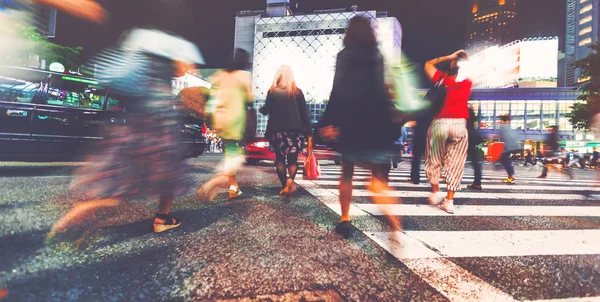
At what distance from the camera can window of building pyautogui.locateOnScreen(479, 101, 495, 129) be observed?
222ft

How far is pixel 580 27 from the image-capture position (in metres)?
107

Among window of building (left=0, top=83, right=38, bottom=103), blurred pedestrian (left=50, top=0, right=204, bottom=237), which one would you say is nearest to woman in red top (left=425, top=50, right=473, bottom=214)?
blurred pedestrian (left=50, top=0, right=204, bottom=237)

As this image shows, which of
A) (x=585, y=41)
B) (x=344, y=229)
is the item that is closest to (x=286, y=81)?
(x=344, y=229)

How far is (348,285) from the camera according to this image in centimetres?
167

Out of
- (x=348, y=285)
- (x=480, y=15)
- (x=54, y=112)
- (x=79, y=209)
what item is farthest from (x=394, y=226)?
(x=480, y=15)

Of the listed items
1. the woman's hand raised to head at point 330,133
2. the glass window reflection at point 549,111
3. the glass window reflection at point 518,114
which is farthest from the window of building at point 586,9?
the woman's hand raised to head at point 330,133

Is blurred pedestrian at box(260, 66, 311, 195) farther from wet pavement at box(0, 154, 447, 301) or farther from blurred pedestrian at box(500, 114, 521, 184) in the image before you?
blurred pedestrian at box(500, 114, 521, 184)

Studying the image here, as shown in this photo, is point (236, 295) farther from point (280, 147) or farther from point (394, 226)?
point (280, 147)

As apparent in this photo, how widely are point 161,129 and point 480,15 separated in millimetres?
228359

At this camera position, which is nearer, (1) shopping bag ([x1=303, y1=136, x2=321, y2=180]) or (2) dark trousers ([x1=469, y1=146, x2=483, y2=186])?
(1) shopping bag ([x1=303, y1=136, x2=321, y2=180])

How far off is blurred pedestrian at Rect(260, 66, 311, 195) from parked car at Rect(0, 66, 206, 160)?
2609mm

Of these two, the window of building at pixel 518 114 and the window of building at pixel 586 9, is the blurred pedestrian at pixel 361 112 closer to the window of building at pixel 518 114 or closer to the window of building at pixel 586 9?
the window of building at pixel 518 114

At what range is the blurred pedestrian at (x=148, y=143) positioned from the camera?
95.0 inches

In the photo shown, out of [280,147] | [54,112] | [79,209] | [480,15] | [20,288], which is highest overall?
[480,15]
